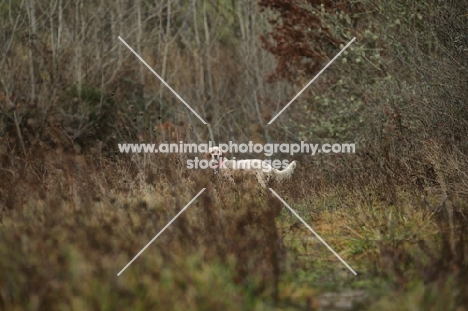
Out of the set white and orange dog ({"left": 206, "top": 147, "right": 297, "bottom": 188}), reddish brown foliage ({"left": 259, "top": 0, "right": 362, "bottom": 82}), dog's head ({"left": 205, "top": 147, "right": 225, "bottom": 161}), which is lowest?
white and orange dog ({"left": 206, "top": 147, "right": 297, "bottom": 188})

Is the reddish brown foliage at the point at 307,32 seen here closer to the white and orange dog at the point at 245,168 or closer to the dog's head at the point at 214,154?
the white and orange dog at the point at 245,168

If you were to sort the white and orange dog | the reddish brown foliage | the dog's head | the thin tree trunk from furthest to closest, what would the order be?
the thin tree trunk → the reddish brown foliage → the dog's head → the white and orange dog

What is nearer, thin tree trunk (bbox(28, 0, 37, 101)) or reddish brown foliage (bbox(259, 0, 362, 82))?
reddish brown foliage (bbox(259, 0, 362, 82))

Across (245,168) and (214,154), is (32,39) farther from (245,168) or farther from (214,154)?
(245,168)

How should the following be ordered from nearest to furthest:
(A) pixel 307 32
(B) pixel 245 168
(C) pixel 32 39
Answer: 1. (B) pixel 245 168
2. (A) pixel 307 32
3. (C) pixel 32 39

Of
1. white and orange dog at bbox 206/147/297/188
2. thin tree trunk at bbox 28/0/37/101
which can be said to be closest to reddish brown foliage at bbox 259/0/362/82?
white and orange dog at bbox 206/147/297/188

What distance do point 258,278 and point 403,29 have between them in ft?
25.6

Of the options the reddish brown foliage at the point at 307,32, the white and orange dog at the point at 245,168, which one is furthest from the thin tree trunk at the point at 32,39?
the white and orange dog at the point at 245,168

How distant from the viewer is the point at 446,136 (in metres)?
9.42

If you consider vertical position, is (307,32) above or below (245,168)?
above

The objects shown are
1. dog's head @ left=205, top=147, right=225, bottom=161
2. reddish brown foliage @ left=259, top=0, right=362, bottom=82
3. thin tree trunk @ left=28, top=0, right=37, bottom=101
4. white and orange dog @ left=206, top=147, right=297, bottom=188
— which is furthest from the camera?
thin tree trunk @ left=28, top=0, right=37, bottom=101

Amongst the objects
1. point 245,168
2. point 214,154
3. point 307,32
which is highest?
point 307,32

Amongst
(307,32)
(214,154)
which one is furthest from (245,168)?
(307,32)

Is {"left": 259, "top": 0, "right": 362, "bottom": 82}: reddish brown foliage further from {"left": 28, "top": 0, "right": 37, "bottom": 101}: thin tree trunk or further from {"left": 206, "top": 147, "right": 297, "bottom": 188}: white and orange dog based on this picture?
{"left": 28, "top": 0, "right": 37, "bottom": 101}: thin tree trunk
